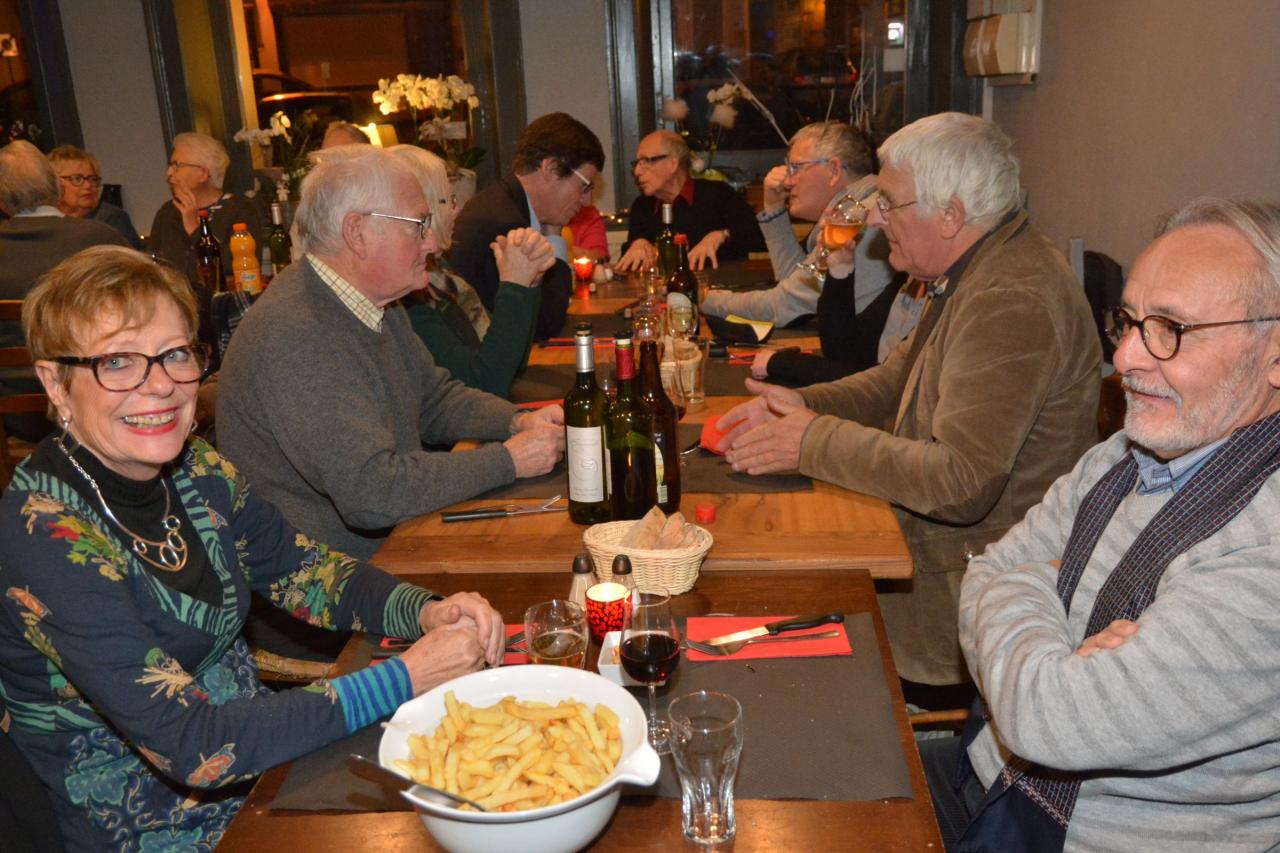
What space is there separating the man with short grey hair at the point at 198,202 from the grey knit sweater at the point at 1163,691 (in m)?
4.69

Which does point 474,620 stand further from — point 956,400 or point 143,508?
point 956,400

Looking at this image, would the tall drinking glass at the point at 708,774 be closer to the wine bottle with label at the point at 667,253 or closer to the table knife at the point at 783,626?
the table knife at the point at 783,626

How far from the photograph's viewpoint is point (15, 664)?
1.36 m

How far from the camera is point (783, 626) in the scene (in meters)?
1.50

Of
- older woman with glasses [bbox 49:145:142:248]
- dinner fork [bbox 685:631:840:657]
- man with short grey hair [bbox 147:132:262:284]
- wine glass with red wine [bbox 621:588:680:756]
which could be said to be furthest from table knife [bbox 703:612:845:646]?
older woman with glasses [bbox 49:145:142:248]

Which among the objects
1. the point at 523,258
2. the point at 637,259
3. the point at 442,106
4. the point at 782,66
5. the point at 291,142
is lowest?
the point at 637,259

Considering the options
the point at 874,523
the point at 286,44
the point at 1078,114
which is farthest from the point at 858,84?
the point at 874,523

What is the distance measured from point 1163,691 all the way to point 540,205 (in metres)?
3.26

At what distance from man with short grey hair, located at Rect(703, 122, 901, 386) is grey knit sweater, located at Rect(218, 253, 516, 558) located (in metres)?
1.22

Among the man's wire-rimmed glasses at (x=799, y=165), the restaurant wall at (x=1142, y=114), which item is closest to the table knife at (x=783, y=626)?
the restaurant wall at (x=1142, y=114)

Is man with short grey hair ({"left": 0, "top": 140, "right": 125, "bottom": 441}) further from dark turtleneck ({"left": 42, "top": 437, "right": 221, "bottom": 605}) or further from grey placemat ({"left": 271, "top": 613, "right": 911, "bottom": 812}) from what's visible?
grey placemat ({"left": 271, "top": 613, "right": 911, "bottom": 812})

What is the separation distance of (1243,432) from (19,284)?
4002 millimetres

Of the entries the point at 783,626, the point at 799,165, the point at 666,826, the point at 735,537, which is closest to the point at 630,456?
the point at 735,537

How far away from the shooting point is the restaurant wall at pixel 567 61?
6.32m
